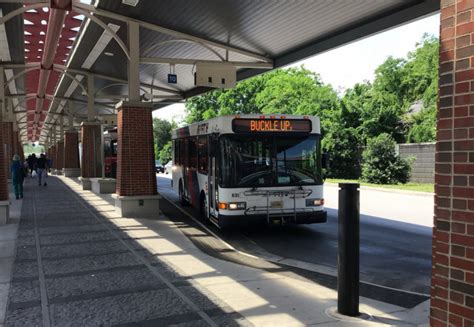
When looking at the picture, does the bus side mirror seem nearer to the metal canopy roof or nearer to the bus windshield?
the bus windshield

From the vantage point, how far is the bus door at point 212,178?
10.8 metres

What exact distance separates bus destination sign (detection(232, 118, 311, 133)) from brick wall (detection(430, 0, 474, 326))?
7299 millimetres

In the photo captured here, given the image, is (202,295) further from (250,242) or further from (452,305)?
(250,242)

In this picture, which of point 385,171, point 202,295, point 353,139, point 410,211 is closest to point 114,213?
point 202,295

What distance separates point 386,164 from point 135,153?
17653 mm

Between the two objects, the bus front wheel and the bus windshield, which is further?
the bus front wheel

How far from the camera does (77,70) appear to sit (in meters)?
20.5

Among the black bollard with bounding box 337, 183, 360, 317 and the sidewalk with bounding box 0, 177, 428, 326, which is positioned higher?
the black bollard with bounding box 337, 183, 360, 317

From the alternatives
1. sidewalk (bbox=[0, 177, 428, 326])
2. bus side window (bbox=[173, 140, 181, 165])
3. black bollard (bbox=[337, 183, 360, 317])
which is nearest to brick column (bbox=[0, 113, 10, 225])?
sidewalk (bbox=[0, 177, 428, 326])

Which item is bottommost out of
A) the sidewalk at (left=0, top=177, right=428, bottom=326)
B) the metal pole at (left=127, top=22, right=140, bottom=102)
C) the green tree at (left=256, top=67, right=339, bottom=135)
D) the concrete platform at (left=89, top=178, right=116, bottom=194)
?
the sidewalk at (left=0, top=177, right=428, bottom=326)

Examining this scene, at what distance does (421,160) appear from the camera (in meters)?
26.5

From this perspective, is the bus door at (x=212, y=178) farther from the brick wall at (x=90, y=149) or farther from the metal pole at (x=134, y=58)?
the brick wall at (x=90, y=149)

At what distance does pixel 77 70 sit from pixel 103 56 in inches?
131

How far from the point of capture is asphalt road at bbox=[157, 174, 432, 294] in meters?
7.45
